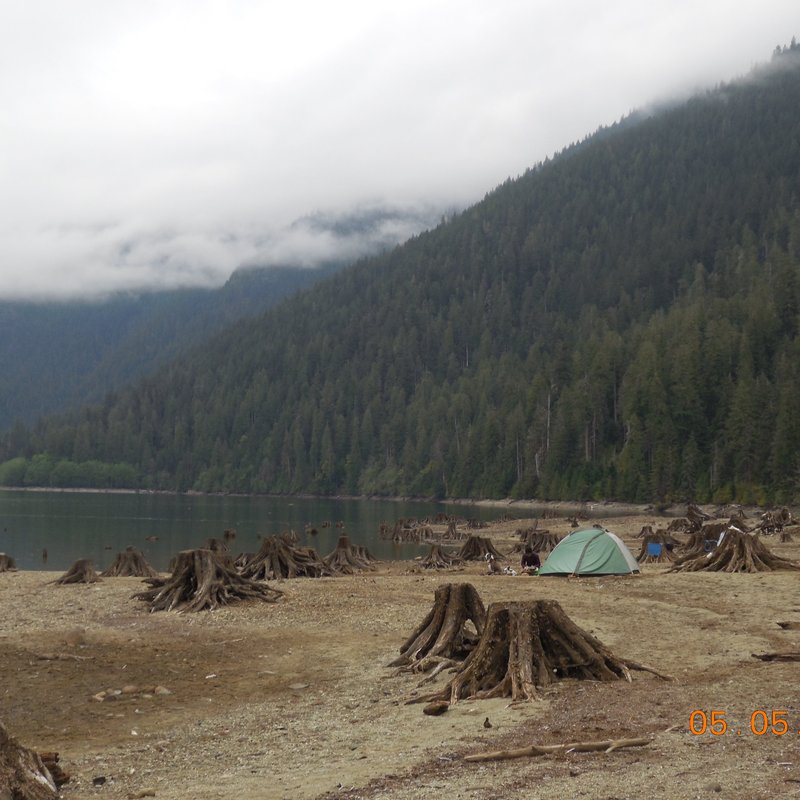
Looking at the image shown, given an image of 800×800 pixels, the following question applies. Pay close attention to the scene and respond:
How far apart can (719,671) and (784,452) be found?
9063cm

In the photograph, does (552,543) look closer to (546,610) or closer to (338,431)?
(546,610)

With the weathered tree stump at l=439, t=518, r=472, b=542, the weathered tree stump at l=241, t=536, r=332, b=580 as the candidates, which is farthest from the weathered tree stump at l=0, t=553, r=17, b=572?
the weathered tree stump at l=439, t=518, r=472, b=542

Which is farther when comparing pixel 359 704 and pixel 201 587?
pixel 201 587

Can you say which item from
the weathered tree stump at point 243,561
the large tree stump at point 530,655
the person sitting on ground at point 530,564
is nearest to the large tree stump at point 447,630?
the large tree stump at point 530,655

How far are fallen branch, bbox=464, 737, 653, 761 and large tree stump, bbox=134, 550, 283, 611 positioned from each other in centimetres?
1547

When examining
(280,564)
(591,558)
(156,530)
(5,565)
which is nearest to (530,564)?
(591,558)

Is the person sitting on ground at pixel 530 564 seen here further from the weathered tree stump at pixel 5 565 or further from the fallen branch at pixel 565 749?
the fallen branch at pixel 565 749

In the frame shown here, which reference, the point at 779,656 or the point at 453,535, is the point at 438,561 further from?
the point at 453,535

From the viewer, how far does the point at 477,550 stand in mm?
45875

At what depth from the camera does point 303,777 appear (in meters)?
10.6

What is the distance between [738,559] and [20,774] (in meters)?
25.6

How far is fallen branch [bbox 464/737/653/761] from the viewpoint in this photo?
10.2 metres

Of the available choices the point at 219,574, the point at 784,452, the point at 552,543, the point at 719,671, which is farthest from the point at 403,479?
the point at 719,671
